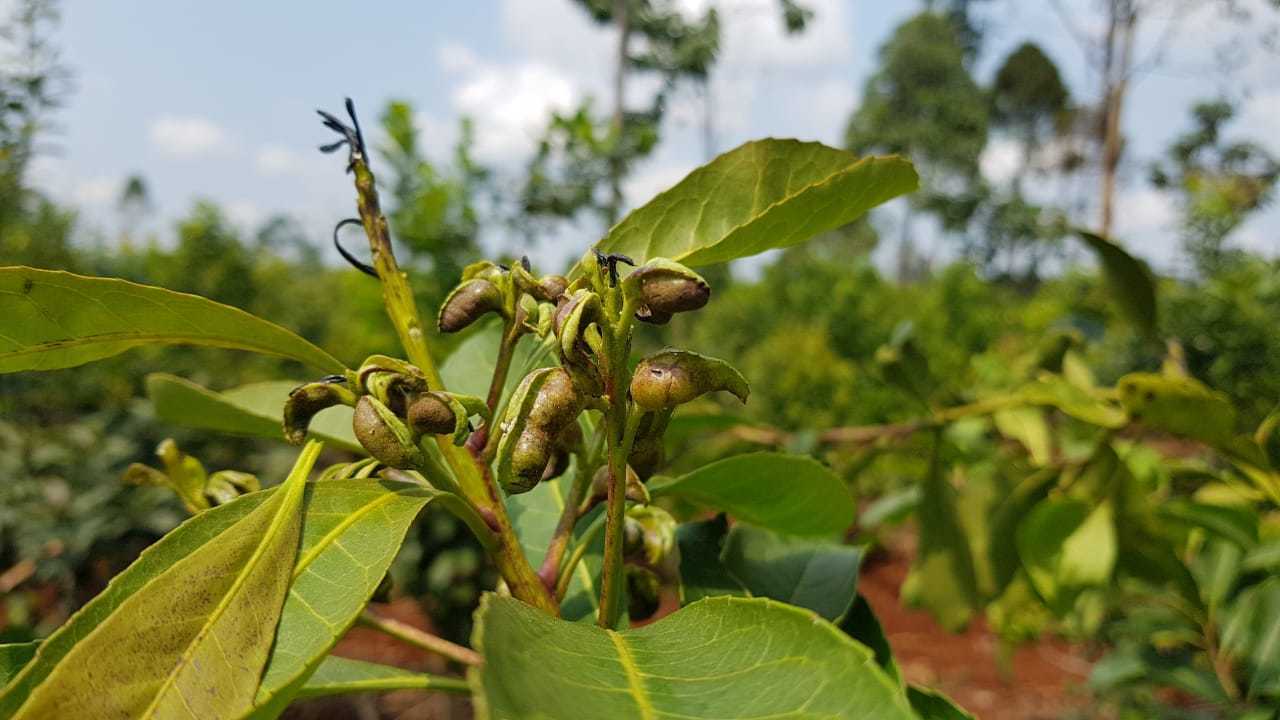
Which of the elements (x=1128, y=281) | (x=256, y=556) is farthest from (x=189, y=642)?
(x=1128, y=281)

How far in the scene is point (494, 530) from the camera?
59cm

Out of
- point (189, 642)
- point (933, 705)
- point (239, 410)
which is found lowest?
point (933, 705)

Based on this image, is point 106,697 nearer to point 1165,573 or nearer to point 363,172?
point 363,172

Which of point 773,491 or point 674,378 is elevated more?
point 674,378

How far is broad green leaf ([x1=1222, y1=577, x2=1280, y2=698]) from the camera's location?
1294 mm

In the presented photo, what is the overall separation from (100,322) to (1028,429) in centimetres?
178

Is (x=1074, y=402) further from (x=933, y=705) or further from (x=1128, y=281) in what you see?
(x=933, y=705)

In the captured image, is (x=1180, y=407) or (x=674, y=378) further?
(x=1180, y=407)

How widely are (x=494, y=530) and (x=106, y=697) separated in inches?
9.7

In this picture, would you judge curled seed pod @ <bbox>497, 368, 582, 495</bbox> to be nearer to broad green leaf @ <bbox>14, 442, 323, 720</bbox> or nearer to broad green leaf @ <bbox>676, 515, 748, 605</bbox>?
broad green leaf @ <bbox>14, 442, 323, 720</bbox>

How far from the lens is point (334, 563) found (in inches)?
20.0

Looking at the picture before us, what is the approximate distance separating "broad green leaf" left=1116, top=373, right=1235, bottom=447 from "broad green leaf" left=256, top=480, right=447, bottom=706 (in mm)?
958

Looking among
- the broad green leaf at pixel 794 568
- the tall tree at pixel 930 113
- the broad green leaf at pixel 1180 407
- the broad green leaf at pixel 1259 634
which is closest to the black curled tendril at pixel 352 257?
the broad green leaf at pixel 794 568

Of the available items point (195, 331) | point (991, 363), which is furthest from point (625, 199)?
point (195, 331)
